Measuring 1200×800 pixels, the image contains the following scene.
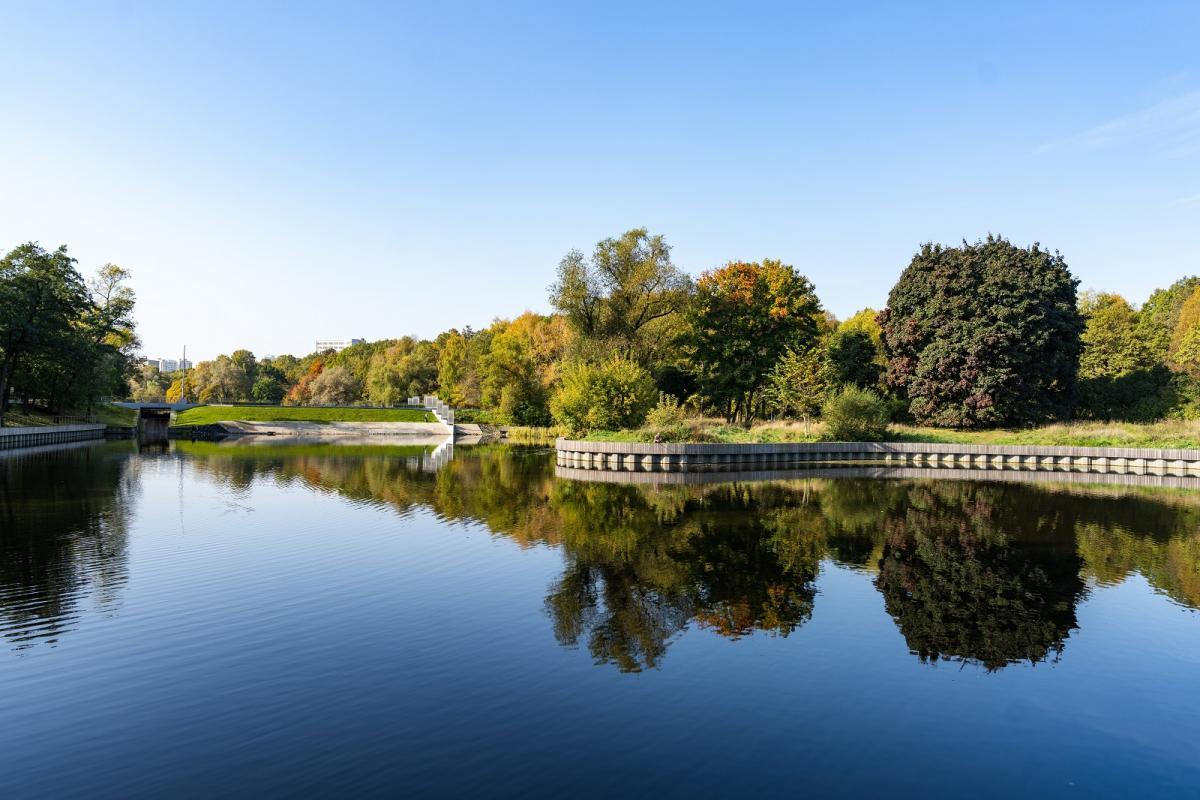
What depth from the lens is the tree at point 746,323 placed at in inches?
2224

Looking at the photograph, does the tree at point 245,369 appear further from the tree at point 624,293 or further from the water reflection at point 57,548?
the water reflection at point 57,548

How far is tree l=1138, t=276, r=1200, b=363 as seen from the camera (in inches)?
2776

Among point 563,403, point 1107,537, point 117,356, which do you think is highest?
point 117,356

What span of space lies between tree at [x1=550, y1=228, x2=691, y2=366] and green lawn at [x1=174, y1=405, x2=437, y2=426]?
3172 centimetres

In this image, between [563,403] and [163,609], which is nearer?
[163,609]

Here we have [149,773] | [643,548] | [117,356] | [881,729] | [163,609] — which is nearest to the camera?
[149,773]

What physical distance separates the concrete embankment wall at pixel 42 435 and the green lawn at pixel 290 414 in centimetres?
1638

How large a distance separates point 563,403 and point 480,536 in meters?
27.7

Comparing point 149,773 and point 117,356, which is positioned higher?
point 117,356

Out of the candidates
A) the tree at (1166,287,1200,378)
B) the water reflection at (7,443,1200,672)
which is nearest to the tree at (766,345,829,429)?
the water reflection at (7,443,1200,672)

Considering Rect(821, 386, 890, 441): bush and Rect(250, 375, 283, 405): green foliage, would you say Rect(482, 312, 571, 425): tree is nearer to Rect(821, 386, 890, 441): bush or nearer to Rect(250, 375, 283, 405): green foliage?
Rect(821, 386, 890, 441): bush

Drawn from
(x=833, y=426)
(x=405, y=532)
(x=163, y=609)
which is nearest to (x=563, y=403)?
(x=833, y=426)

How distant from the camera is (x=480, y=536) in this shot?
19.3 m

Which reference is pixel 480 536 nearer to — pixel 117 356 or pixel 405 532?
pixel 405 532
